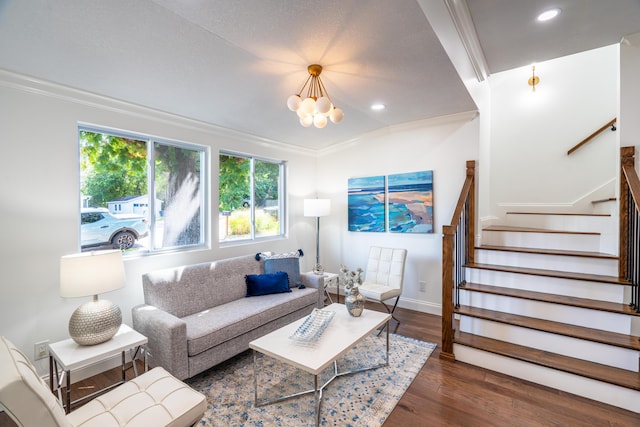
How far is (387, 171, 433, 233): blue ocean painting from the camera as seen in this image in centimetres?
393

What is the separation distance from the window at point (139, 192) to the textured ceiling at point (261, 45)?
0.46 meters

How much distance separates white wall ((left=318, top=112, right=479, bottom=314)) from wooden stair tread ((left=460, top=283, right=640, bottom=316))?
2.88 feet

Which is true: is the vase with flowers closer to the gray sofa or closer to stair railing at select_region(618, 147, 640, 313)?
the gray sofa

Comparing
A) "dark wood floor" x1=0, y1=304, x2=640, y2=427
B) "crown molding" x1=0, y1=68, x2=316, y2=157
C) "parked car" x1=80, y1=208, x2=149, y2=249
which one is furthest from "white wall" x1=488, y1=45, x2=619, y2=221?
"parked car" x1=80, y1=208, x2=149, y2=249

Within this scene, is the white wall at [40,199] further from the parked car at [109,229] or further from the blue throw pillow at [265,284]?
the blue throw pillow at [265,284]

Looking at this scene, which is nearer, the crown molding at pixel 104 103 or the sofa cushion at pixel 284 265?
the crown molding at pixel 104 103

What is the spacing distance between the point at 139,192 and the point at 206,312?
4.61 feet

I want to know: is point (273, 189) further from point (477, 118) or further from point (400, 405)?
point (400, 405)

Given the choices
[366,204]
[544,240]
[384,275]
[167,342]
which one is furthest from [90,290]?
[544,240]

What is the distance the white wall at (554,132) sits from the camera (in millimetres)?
3699

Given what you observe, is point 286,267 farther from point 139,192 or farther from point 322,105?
point 322,105

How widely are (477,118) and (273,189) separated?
2.93m

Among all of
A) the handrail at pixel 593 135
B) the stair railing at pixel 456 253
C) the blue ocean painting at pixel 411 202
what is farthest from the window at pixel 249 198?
the handrail at pixel 593 135

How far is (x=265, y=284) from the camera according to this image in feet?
11.1
